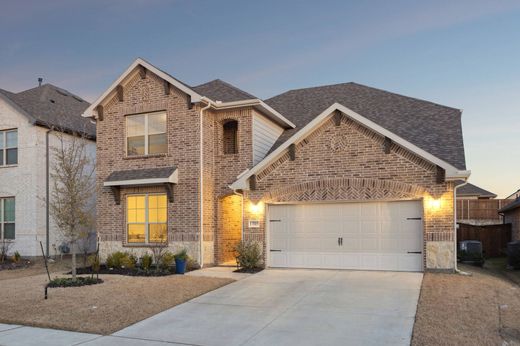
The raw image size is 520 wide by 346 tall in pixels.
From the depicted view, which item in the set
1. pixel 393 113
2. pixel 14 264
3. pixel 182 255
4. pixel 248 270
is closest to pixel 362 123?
pixel 393 113

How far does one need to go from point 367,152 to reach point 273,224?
410cm

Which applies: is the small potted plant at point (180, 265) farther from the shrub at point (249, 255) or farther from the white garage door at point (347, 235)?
the white garage door at point (347, 235)

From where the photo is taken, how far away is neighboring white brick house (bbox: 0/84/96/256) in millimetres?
20656

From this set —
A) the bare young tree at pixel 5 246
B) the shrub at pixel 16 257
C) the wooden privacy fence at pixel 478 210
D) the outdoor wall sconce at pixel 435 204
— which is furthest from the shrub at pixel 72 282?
the wooden privacy fence at pixel 478 210

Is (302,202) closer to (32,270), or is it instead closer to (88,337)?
(88,337)

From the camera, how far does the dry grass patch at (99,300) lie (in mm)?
8911

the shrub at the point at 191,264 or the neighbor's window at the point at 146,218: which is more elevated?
the neighbor's window at the point at 146,218

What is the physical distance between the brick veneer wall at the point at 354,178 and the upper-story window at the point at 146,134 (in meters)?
4.31

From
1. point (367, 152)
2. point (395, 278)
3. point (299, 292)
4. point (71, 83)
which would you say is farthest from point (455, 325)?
point (71, 83)

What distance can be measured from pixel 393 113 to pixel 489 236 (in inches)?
303

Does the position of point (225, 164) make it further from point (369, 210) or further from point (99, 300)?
point (99, 300)

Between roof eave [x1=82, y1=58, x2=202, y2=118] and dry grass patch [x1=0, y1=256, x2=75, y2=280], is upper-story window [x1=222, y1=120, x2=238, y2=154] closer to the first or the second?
roof eave [x1=82, y1=58, x2=202, y2=118]

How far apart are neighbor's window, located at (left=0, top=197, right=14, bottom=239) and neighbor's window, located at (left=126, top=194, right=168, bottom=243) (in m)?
7.22

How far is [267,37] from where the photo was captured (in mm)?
21266
